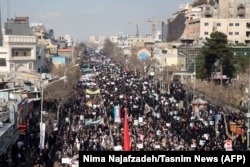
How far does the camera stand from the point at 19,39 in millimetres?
54688

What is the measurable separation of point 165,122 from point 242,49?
32496mm

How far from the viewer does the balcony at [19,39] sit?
52875 mm

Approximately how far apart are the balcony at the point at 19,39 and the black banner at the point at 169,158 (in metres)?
46.5

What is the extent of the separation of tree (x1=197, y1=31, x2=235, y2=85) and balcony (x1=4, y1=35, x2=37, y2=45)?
63.4ft

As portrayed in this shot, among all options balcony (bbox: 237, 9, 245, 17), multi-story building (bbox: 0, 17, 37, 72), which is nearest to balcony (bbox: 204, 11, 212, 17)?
balcony (bbox: 237, 9, 245, 17)

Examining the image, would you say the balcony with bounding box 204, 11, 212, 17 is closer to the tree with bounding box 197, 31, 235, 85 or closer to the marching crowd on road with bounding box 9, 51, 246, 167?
the tree with bounding box 197, 31, 235, 85

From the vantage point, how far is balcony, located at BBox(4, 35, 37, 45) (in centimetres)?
5288

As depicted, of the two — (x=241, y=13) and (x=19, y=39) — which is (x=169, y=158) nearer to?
(x=19, y=39)

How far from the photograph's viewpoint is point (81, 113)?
34.2 meters

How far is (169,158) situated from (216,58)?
42.0 m

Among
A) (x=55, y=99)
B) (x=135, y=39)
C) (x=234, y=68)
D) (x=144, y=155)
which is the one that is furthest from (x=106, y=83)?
(x=135, y=39)

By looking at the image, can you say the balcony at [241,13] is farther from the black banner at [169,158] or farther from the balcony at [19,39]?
the black banner at [169,158]

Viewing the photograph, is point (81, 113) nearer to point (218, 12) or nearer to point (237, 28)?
point (237, 28)

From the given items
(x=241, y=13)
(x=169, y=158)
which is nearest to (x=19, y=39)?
(x=241, y=13)
